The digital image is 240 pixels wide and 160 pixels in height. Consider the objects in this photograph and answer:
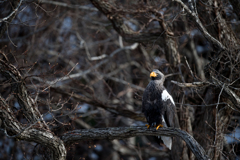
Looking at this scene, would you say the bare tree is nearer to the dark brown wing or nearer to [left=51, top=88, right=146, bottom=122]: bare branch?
[left=51, top=88, right=146, bottom=122]: bare branch

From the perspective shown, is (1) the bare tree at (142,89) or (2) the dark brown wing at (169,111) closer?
(1) the bare tree at (142,89)

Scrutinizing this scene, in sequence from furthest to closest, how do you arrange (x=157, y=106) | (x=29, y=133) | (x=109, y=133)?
(x=157, y=106) → (x=109, y=133) → (x=29, y=133)

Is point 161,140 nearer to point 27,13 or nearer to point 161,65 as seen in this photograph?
point 161,65

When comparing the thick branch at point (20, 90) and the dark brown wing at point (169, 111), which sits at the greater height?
the thick branch at point (20, 90)

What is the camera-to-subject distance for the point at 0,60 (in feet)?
11.9

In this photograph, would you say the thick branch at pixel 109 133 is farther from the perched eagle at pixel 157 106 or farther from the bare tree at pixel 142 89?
the perched eagle at pixel 157 106

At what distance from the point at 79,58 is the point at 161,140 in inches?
247

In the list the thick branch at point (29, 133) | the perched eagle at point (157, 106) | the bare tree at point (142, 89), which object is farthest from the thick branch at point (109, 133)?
the perched eagle at point (157, 106)

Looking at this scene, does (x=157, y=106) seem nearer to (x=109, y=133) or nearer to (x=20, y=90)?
(x=109, y=133)

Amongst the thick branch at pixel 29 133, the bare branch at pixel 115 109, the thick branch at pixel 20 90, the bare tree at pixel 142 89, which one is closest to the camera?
the thick branch at pixel 29 133

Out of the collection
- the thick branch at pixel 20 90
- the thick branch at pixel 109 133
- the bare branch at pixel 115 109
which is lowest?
the bare branch at pixel 115 109

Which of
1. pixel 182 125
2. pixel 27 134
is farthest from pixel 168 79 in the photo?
pixel 27 134

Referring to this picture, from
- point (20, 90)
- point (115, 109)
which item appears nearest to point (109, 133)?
point (20, 90)

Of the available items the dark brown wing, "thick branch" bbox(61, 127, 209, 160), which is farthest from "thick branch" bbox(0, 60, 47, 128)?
the dark brown wing
